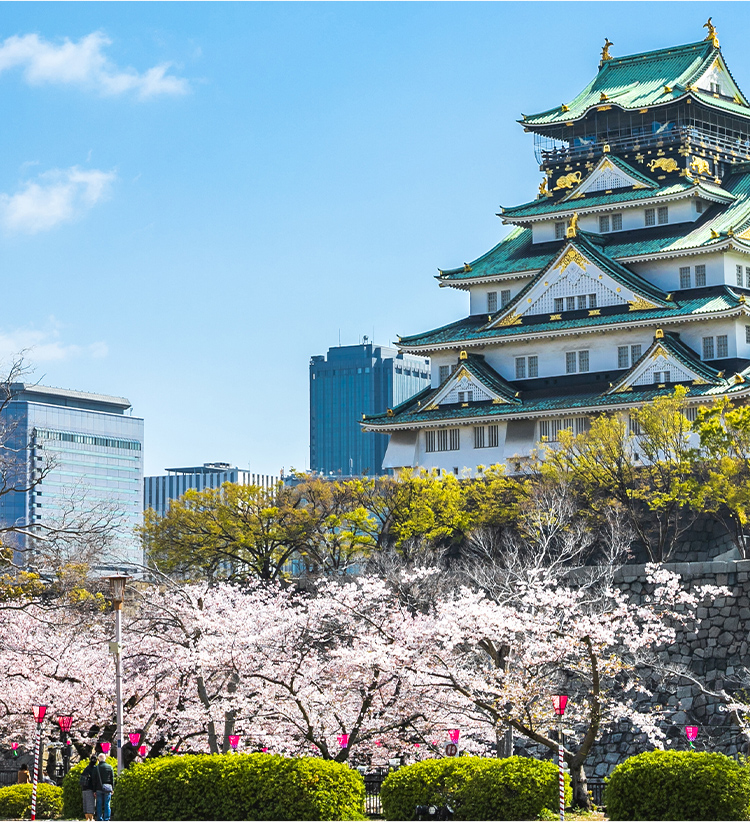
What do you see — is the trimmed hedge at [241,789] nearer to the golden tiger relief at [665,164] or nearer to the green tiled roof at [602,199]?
the green tiled roof at [602,199]

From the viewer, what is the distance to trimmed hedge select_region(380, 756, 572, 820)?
105 ft

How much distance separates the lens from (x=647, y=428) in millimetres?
60875

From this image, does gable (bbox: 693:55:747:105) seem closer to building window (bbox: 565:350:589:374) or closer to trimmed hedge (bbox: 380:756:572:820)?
building window (bbox: 565:350:589:374)

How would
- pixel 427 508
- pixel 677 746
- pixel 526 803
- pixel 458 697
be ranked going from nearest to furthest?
pixel 526 803 < pixel 458 697 < pixel 677 746 < pixel 427 508

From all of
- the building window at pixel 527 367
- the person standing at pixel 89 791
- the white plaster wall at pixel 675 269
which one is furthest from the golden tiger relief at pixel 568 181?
the person standing at pixel 89 791

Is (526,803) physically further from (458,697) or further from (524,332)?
(524,332)

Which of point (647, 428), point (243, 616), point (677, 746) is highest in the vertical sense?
point (647, 428)

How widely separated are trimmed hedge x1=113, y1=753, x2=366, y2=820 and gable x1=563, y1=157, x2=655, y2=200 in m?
51.8

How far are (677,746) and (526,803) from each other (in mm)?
18346

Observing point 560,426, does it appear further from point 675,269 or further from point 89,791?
point 89,791

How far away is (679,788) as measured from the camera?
3006 centimetres

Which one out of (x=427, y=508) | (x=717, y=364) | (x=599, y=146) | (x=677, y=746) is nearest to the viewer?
(x=677, y=746)

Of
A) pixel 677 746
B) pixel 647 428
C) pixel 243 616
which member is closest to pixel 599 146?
pixel 647 428

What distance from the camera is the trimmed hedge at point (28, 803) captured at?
128 ft
